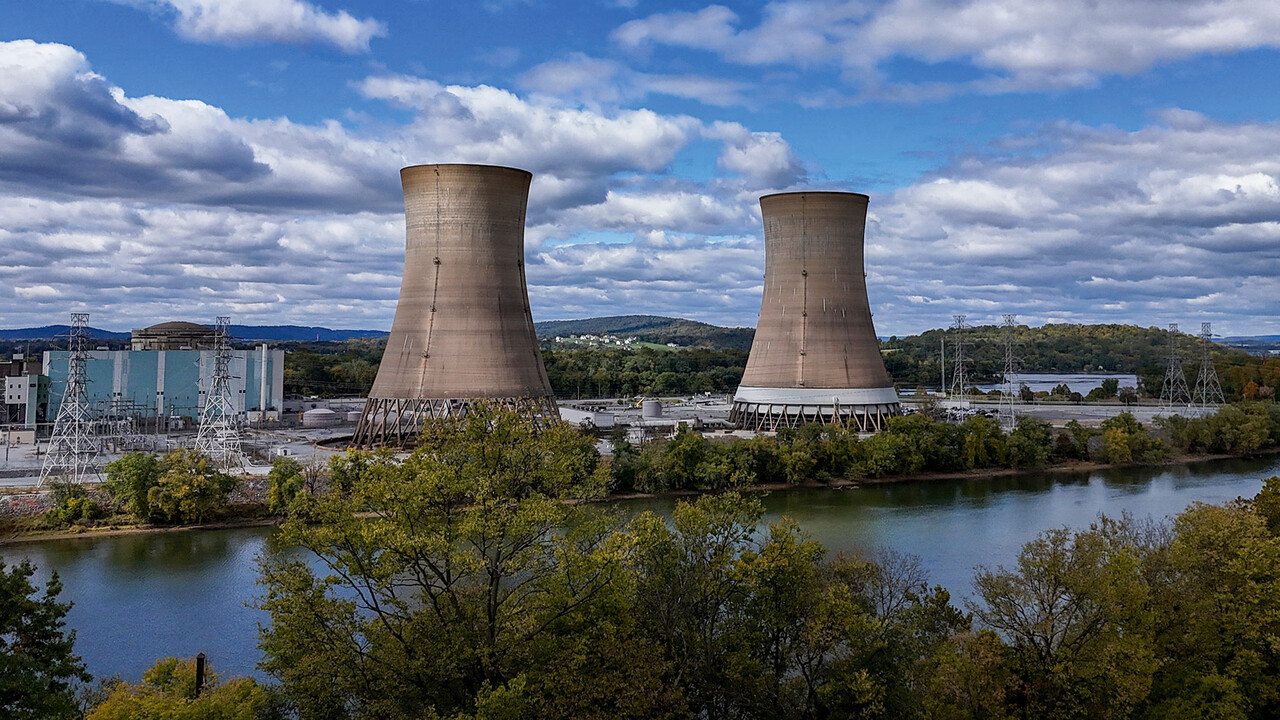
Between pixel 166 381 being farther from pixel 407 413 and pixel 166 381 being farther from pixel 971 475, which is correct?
pixel 971 475

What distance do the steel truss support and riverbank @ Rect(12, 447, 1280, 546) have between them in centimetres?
302

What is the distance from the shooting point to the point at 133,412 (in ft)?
118

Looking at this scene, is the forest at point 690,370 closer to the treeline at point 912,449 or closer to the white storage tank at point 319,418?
the treeline at point 912,449

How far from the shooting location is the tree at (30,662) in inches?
304

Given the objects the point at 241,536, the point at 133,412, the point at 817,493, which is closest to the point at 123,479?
the point at 241,536

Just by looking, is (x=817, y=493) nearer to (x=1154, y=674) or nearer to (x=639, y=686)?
(x=1154, y=674)

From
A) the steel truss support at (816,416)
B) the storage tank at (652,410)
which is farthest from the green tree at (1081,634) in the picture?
the storage tank at (652,410)

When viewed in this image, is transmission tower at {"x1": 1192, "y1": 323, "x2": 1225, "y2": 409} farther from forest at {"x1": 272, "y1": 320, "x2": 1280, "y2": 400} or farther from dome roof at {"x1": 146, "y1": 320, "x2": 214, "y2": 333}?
dome roof at {"x1": 146, "y1": 320, "x2": 214, "y2": 333}

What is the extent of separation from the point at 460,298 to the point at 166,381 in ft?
62.2

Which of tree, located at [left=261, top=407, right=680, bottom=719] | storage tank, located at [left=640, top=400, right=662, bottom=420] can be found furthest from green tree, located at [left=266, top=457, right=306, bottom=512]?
storage tank, located at [left=640, top=400, right=662, bottom=420]

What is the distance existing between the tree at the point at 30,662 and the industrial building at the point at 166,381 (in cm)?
2810

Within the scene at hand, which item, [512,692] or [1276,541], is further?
[1276,541]

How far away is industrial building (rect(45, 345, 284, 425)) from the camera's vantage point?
35.7 m

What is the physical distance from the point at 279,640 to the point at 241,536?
13.9 metres
